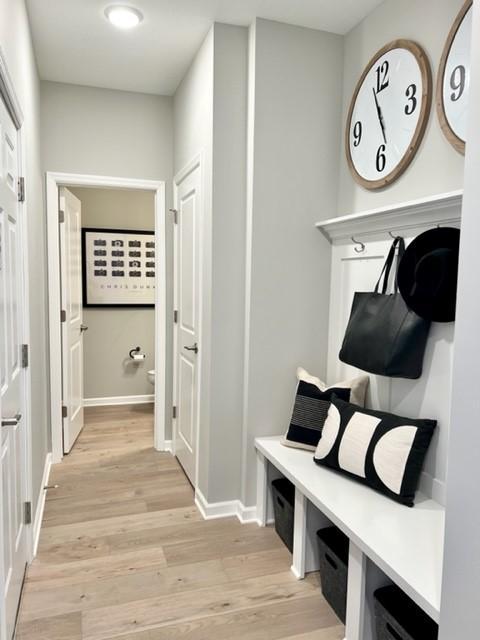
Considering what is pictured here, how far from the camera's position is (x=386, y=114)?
2.21 metres

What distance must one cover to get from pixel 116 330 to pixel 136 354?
0.33m

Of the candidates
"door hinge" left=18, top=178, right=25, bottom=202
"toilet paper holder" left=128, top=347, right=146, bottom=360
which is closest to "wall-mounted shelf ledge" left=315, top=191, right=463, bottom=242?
"door hinge" left=18, top=178, right=25, bottom=202

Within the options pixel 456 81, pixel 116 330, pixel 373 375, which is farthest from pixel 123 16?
pixel 116 330

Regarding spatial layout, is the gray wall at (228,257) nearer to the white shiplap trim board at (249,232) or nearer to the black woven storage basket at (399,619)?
the white shiplap trim board at (249,232)

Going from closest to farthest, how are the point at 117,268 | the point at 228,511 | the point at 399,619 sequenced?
the point at 399,619 → the point at 228,511 → the point at 117,268

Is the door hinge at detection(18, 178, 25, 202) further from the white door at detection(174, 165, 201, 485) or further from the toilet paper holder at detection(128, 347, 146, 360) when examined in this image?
the toilet paper holder at detection(128, 347, 146, 360)

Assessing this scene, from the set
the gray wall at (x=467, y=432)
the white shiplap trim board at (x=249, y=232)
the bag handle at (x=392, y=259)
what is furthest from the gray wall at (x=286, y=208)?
the gray wall at (x=467, y=432)

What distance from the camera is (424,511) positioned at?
6.07ft

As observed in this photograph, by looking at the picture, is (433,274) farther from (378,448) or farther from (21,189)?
(21,189)

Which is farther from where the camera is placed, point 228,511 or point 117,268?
point 117,268

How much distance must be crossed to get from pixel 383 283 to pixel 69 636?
1948 mm

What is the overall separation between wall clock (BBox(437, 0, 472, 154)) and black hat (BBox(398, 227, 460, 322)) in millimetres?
336

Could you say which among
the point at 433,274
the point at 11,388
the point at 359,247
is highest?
the point at 359,247

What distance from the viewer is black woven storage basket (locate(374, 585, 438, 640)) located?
5.06 feet
